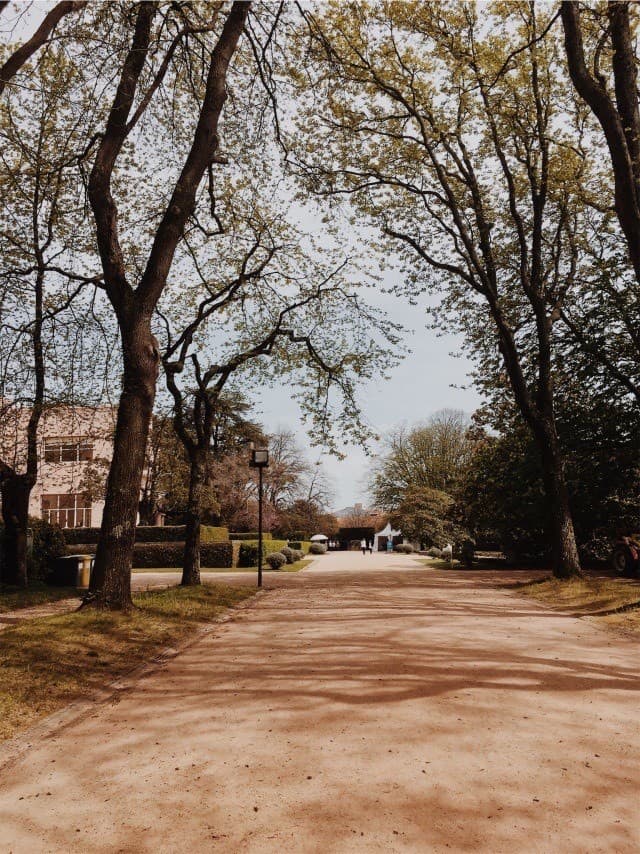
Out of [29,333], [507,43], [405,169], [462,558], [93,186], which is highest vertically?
[507,43]

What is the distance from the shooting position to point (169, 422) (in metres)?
14.3

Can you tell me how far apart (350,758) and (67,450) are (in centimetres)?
1068

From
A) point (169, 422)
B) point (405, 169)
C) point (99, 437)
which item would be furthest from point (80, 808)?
point (405, 169)

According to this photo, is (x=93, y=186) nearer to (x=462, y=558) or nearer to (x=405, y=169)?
(x=405, y=169)

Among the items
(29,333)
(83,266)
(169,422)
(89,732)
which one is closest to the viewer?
(89,732)

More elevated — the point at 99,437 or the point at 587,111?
the point at 587,111

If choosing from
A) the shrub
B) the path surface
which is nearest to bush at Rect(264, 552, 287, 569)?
the shrub

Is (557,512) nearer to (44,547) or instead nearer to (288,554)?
(44,547)

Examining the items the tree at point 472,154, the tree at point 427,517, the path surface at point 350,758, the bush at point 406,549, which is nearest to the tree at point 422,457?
the bush at point 406,549

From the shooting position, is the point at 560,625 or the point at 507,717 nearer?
the point at 507,717

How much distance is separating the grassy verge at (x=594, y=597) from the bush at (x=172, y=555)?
13147 millimetres

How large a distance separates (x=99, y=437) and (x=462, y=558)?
16.0 m

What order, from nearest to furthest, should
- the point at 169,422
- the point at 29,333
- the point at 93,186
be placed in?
the point at 93,186
the point at 29,333
the point at 169,422

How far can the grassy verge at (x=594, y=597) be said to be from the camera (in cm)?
857
